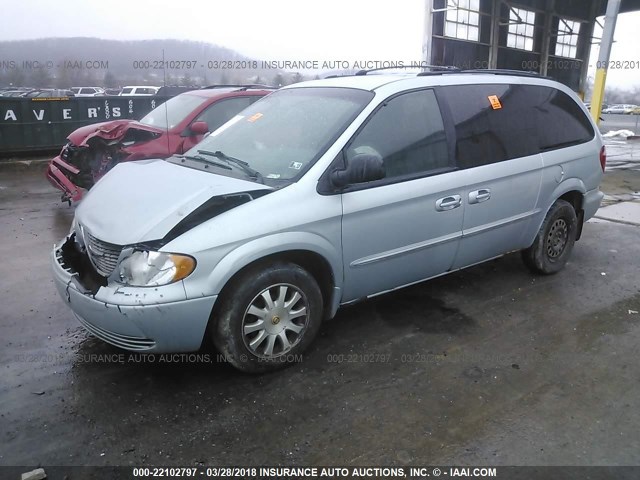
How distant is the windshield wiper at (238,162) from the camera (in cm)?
325

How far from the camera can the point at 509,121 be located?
4.19 meters

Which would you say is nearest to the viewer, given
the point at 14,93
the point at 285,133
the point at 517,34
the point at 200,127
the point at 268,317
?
the point at 268,317

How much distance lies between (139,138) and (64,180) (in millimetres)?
1167

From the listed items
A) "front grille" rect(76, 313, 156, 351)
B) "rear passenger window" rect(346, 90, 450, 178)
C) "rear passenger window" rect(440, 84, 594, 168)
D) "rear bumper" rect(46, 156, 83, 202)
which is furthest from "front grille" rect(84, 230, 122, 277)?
"rear bumper" rect(46, 156, 83, 202)

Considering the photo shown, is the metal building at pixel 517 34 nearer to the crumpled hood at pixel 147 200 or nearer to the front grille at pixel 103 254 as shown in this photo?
the crumpled hood at pixel 147 200

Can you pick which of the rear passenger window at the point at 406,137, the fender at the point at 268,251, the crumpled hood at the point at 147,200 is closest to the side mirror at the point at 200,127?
the crumpled hood at the point at 147,200

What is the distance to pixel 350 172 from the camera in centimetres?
313

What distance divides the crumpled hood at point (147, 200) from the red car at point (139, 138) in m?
3.32

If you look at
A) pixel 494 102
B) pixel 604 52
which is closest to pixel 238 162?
pixel 494 102

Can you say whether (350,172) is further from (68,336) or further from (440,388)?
(68,336)

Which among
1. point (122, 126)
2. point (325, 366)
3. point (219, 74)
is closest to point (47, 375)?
point (325, 366)

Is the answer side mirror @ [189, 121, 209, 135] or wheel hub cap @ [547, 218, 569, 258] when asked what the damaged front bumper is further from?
side mirror @ [189, 121, 209, 135]

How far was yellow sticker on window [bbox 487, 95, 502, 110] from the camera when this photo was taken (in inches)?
162

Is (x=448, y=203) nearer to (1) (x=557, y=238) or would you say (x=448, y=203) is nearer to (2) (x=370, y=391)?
(2) (x=370, y=391)
